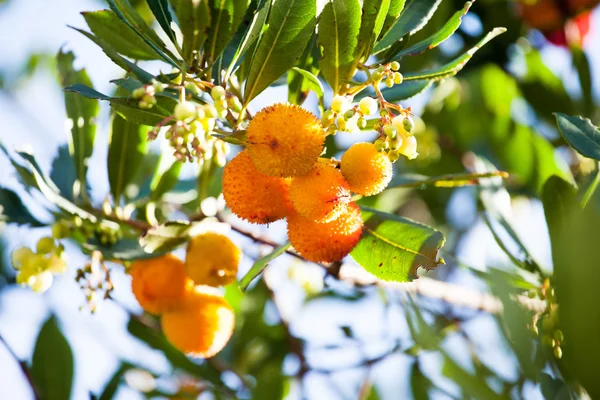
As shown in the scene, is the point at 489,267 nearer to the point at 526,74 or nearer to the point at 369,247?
the point at 369,247

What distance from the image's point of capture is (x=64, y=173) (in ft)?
5.73

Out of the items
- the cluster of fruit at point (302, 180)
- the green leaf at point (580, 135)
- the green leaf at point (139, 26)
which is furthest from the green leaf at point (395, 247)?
the green leaf at point (139, 26)

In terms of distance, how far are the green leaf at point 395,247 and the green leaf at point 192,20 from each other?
0.53m

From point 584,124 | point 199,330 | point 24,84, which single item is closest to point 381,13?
point 584,124

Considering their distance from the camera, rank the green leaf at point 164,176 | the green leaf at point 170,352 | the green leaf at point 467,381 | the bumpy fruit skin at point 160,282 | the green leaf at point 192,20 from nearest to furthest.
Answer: the green leaf at point 467,381, the green leaf at point 192,20, the bumpy fruit skin at point 160,282, the green leaf at point 164,176, the green leaf at point 170,352

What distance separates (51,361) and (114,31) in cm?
98

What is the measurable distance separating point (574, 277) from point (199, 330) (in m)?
1.12

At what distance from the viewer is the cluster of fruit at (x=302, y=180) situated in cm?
114

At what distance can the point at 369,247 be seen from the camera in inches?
54.6

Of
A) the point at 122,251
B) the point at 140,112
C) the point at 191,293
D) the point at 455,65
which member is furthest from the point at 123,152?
the point at 455,65

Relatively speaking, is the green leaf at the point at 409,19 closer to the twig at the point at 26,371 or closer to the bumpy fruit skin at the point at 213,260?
the bumpy fruit skin at the point at 213,260

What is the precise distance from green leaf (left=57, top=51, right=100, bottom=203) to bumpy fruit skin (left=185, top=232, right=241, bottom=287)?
372 mm

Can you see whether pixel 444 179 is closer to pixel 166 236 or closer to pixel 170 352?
pixel 166 236

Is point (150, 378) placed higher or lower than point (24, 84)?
lower
